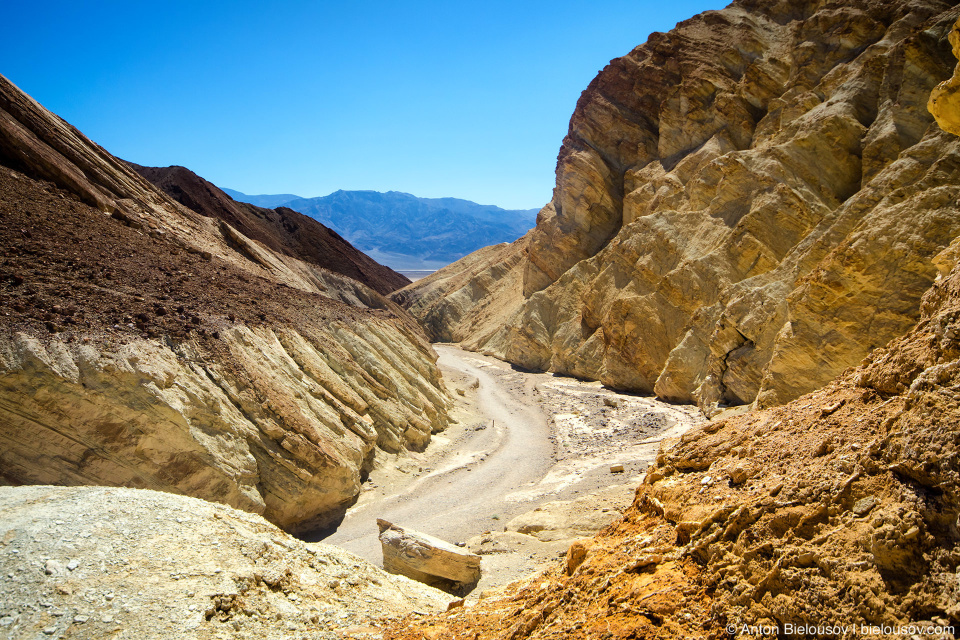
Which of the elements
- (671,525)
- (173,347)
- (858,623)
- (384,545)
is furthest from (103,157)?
(858,623)

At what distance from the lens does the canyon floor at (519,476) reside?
14.0m

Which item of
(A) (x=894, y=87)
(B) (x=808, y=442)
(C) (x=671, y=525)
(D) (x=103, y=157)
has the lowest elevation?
(C) (x=671, y=525)

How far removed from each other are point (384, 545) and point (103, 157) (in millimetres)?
27027

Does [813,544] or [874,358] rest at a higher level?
[874,358]

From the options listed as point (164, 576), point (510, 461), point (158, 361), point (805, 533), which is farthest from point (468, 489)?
point (805, 533)

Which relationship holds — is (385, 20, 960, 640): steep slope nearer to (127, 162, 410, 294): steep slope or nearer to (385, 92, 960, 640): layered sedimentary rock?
(385, 92, 960, 640): layered sedimentary rock

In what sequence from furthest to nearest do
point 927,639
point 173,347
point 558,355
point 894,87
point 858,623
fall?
point 558,355
point 894,87
point 173,347
point 858,623
point 927,639

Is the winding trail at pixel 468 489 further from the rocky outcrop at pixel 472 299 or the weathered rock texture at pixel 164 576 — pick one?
the rocky outcrop at pixel 472 299

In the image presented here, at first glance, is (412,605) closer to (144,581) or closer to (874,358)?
(144,581)

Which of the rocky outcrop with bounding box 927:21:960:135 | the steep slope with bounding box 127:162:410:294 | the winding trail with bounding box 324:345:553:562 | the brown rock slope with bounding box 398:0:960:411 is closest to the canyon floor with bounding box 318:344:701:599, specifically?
the winding trail with bounding box 324:345:553:562

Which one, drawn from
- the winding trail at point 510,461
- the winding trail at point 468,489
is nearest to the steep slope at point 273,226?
A: the winding trail at point 510,461

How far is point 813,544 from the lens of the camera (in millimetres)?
4062

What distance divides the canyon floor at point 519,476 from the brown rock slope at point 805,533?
5.73 metres

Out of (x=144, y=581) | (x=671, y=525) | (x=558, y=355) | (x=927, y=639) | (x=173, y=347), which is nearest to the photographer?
(x=927, y=639)
